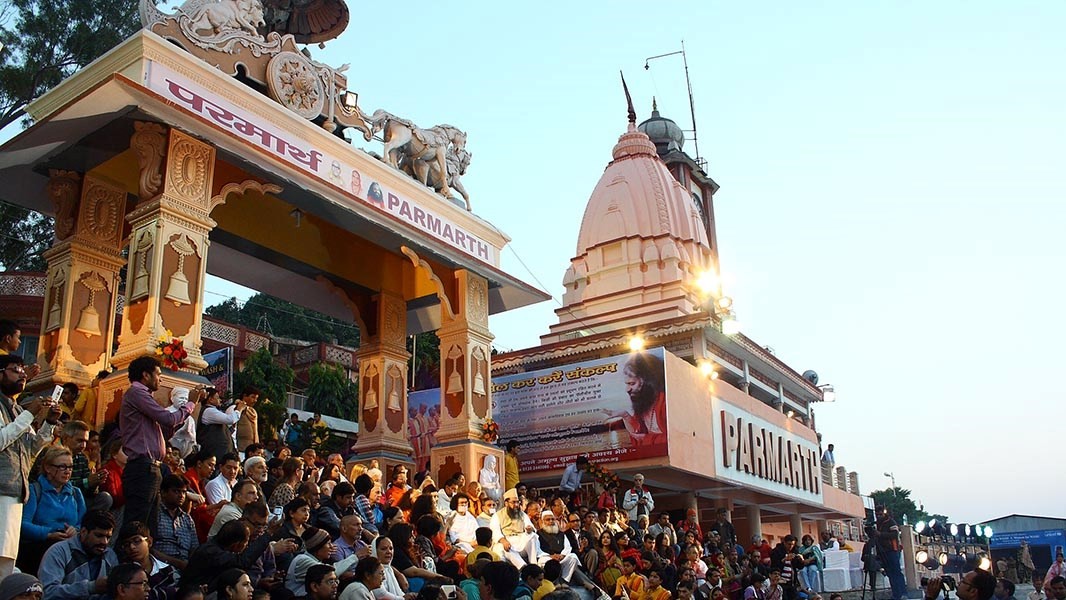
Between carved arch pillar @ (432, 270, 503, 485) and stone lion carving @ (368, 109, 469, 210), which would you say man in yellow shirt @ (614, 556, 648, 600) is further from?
stone lion carving @ (368, 109, 469, 210)

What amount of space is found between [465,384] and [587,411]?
714 cm

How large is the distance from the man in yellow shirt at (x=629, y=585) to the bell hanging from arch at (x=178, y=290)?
6.50m

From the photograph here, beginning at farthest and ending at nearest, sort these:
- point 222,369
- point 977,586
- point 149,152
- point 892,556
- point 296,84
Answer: point 222,369
point 892,556
point 296,84
point 149,152
point 977,586

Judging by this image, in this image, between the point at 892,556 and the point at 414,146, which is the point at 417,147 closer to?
the point at 414,146

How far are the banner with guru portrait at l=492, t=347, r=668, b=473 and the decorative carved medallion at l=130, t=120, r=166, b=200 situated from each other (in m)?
12.6

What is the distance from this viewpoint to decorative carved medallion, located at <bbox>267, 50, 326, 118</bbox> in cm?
1352

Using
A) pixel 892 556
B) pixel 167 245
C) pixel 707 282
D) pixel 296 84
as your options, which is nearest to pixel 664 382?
pixel 892 556

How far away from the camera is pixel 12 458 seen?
225 inches

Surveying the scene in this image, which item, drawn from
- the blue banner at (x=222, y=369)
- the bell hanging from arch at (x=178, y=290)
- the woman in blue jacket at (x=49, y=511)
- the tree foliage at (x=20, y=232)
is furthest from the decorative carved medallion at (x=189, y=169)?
the tree foliage at (x=20, y=232)

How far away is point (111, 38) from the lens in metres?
22.6

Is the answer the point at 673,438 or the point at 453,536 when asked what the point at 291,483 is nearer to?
the point at 453,536

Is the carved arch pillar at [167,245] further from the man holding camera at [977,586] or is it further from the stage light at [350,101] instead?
the man holding camera at [977,586]

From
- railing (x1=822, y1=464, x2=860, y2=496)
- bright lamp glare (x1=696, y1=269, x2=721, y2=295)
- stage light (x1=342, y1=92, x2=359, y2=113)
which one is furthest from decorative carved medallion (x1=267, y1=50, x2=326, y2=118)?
railing (x1=822, y1=464, x2=860, y2=496)

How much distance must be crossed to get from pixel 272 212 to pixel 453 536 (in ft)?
22.7
